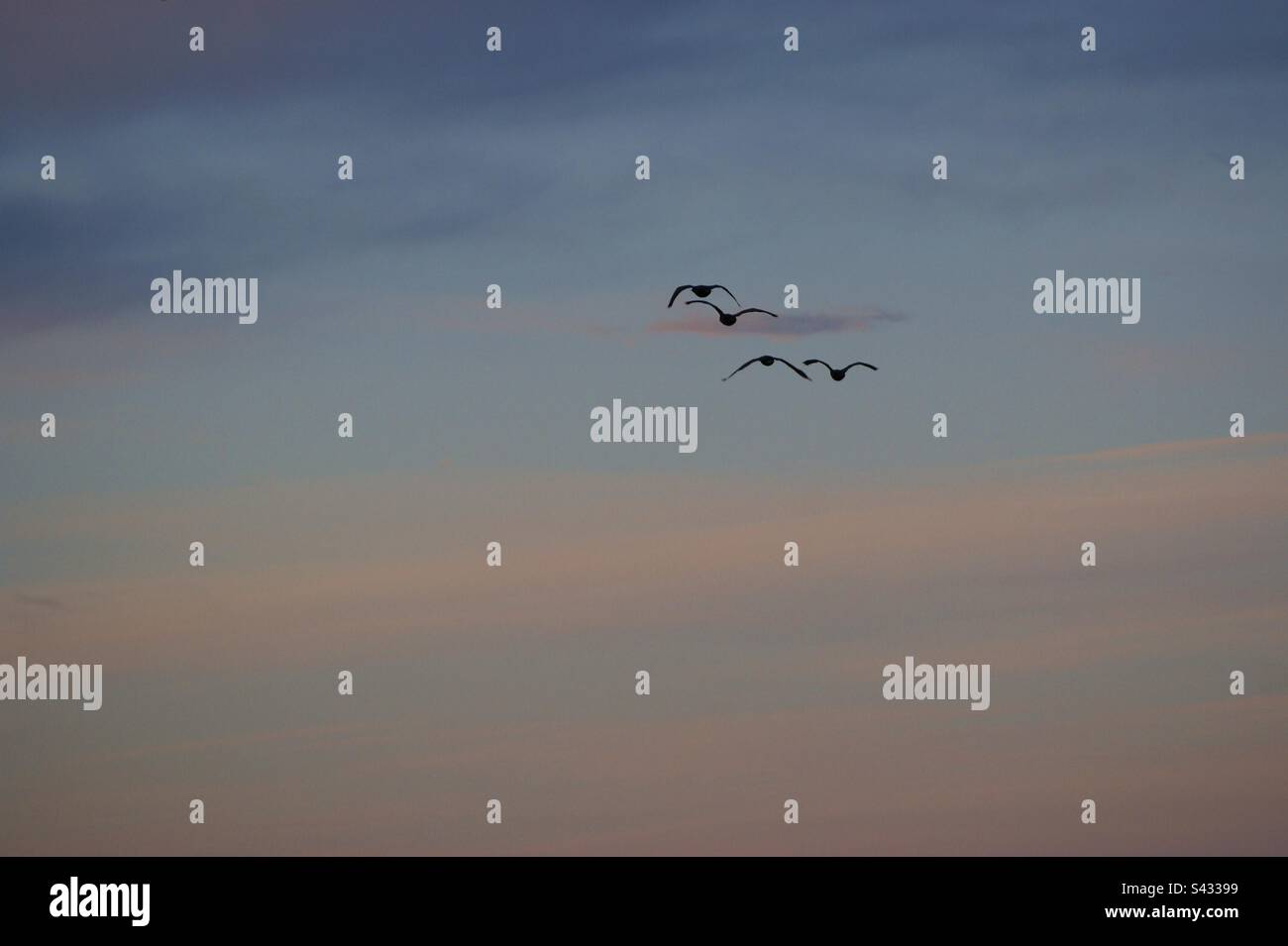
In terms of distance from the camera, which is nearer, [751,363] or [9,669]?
[751,363]

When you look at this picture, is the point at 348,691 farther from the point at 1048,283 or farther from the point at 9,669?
the point at 1048,283

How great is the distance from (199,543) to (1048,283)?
719 inches

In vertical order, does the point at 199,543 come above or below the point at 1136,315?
below

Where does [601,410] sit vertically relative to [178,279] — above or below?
below

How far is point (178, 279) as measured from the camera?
43.8 meters

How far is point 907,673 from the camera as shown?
144 feet
